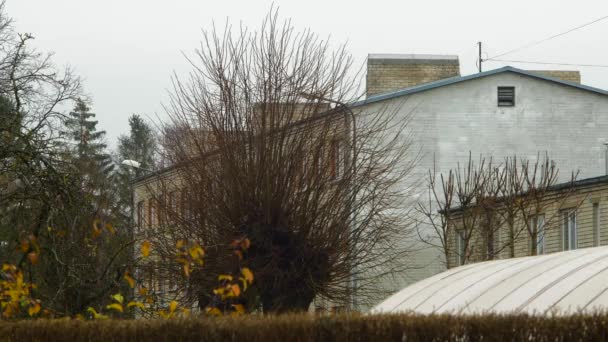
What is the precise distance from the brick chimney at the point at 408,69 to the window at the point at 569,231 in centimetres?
1171

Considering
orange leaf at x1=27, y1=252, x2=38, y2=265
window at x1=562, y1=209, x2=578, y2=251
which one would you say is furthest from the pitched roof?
orange leaf at x1=27, y1=252, x2=38, y2=265

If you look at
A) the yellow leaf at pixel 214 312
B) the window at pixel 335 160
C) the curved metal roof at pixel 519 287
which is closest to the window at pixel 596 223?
the window at pixel 335 160

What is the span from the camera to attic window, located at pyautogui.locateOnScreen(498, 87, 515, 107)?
4869 cm

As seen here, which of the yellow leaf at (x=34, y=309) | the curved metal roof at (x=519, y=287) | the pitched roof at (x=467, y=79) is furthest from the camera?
the pitched roof at (x=467, y=79)

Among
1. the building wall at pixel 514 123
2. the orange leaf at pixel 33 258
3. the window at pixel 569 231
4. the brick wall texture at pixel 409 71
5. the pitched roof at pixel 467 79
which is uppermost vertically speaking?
the brick wall texture at pixel 409 71

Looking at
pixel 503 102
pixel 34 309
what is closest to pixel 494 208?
pixel 503 102

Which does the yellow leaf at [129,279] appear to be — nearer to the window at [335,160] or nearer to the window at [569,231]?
the window at [335,160]

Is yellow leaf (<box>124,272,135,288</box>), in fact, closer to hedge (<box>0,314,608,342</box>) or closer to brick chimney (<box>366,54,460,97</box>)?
Answer: hedge (<box>0,314,608,342</box>)

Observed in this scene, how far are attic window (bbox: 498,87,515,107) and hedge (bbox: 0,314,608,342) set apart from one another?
123ft

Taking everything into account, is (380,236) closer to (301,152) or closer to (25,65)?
(301,152)

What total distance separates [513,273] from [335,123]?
573 inches

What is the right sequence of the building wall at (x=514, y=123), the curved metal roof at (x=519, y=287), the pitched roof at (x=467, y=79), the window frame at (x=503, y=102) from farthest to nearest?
the window frame at (x=503, y=102)
the building wall at (x=514, y=123)
the pitched roof at (x=467, y=79)
the curved metal roof at (x=519, y=287)

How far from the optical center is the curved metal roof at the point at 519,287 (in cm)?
1778

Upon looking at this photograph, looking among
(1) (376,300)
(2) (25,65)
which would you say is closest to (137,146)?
(1) (376,300)
